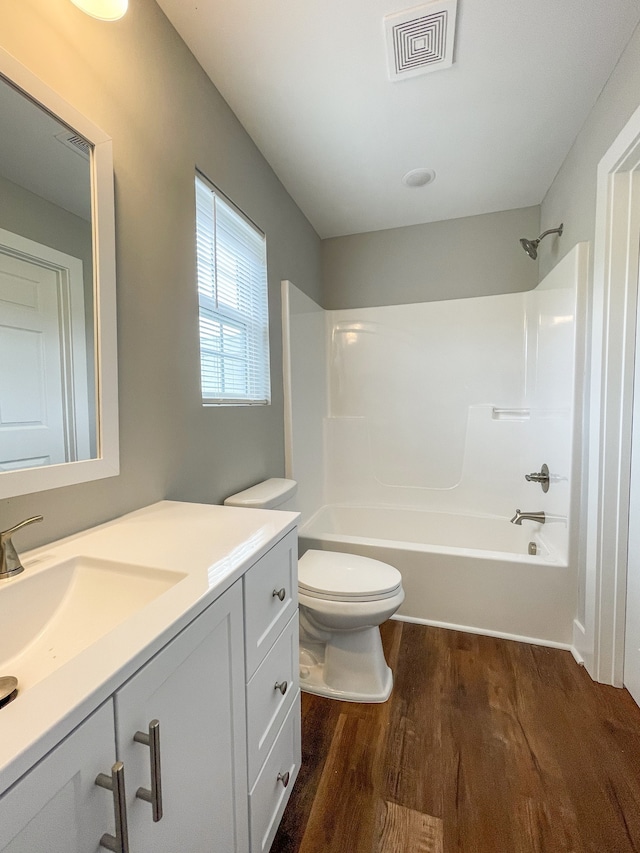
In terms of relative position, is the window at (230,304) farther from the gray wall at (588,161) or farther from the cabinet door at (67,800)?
the gray wall at (588,161)

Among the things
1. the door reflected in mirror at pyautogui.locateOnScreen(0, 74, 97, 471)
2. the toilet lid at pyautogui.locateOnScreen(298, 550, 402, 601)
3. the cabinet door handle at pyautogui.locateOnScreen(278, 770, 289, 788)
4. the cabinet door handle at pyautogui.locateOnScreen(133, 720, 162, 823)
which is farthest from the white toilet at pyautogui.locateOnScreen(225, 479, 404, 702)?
the cabinet door handle at pyautogui.locateOnScreen(133, 720, 162, 823)

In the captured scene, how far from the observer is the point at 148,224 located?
3.85 feet

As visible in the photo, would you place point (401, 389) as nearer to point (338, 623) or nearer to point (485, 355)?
point (485, 355)

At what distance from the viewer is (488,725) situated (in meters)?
1.36

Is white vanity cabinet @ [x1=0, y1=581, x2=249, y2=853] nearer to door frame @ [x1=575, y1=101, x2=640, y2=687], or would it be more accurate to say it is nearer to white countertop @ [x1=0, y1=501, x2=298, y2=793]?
white countertop @ [x1=0, y1=501, x2=298, y2=793]

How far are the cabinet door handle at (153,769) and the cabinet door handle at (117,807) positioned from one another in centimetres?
4

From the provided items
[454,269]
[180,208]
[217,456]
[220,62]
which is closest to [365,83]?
[220,62]

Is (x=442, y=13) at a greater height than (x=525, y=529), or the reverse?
(x=442, y=13)

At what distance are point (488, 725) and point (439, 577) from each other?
2.16ft

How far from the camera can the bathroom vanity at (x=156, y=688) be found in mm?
405

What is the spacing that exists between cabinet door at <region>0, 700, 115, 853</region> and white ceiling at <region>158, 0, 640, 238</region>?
1.89 m

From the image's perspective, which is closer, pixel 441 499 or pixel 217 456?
pixel 217 456

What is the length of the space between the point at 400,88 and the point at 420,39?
0.20 m

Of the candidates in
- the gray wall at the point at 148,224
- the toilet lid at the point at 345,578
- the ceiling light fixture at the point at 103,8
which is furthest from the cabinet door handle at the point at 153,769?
the ceiling light fixture at the point at 103,8
